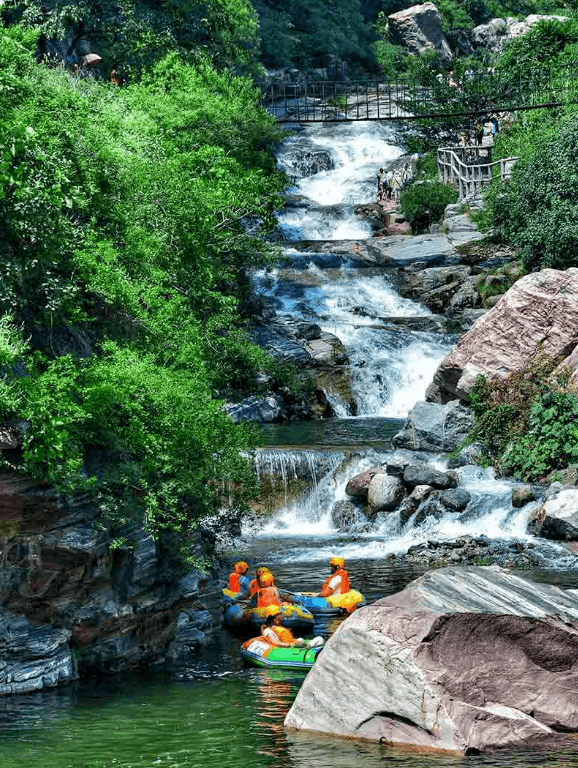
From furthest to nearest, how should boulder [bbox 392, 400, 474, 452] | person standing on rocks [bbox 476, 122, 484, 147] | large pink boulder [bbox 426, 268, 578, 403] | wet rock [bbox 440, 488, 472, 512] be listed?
person standing on rocks [bbox 476, 122, 484, 147] → large pink boulder [bbox 426, 268, 578, 403] → boulder [bbox 392, 400, 474, 452] → wet rock [bbox 440, 488, 472, 512]

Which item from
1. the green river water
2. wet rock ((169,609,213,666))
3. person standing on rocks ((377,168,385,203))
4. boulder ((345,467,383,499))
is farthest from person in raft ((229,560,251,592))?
person standing on rocks ((377,168,385,203))

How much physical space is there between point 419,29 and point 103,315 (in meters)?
65.3

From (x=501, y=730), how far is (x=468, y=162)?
140 feet

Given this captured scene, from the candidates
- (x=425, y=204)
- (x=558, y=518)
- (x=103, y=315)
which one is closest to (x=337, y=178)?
(x=425, y=204)

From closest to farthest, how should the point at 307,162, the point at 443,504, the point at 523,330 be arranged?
the point at 443,504
the point at 523,330
the point at 307,162

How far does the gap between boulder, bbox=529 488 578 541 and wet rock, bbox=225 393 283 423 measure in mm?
11044

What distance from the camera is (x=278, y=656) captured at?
55.6 feet

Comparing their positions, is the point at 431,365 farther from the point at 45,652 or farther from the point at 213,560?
the point at 45,652

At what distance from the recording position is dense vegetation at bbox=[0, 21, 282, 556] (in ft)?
50.2

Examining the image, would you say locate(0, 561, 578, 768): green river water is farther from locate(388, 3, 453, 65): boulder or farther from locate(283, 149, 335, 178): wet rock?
locate(388, 3, 453, 65): boulder

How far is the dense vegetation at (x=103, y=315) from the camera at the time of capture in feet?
50.2

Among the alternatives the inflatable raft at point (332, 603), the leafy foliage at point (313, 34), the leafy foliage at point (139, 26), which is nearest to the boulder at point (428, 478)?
the inflatable raft at point (332, 603)

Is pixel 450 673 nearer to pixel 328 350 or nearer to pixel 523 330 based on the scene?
pixel 523 330

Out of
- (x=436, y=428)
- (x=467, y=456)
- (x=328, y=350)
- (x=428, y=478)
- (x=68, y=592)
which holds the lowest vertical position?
(x=467, y=456)
